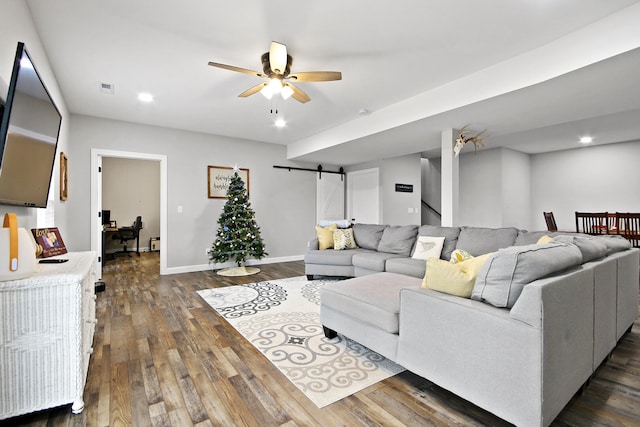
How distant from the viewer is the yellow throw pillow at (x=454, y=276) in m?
1.70

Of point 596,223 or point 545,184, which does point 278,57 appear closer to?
point 596,223

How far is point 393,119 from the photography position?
13.7ft

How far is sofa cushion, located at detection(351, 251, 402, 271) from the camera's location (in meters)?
4.08

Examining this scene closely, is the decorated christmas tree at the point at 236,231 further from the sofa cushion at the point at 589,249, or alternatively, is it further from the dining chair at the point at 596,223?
the dining chair at the point at 596,223

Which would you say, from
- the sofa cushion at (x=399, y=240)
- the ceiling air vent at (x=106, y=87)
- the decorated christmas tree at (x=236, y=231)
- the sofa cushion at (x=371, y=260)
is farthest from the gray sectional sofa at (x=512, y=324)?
the ceiling air vent at (x=106, y=87)

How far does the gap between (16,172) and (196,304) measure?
2291mm

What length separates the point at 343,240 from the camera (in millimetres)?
4875

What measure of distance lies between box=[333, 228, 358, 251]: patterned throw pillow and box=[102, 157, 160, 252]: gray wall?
588 centimetres

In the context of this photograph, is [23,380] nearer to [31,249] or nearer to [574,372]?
[31,249]

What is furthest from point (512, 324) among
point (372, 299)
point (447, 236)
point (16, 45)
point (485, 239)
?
point (16, 45)

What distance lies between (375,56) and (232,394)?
3053 mm

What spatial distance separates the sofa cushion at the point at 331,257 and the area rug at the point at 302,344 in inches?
24.0

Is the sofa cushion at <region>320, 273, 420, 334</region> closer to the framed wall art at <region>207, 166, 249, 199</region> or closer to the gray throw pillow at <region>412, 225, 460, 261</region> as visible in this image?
the gray throw pillow at <region>412, 225, 460, 261</region>

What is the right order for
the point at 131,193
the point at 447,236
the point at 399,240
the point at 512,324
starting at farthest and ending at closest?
the point at 131,193
the point at 399,240
the point at 447,236
the point at 512,324
